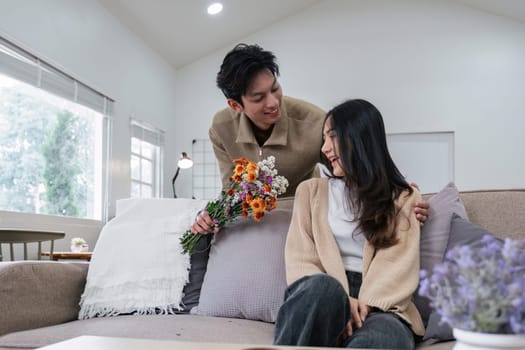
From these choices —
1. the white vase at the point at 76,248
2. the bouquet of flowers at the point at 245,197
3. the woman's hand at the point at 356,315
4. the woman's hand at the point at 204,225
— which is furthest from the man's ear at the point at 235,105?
the white vase at the point at 76,248

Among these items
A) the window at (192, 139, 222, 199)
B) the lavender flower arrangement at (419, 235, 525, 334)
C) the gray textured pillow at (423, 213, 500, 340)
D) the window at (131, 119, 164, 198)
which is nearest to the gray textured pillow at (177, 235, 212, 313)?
the gray textured pillow at (423, 213, 500, 340)

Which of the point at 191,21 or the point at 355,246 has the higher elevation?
the point at 191,21

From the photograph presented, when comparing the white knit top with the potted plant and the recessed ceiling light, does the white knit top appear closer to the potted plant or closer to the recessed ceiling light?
the potted plant

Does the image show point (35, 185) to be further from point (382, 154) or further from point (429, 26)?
point (429, 26)

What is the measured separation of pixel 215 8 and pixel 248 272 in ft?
13.8

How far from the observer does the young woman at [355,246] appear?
1134 mm

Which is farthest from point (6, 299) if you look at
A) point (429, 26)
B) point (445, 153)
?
point (429, 26)

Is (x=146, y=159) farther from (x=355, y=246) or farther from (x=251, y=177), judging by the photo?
(x=355, y=246)

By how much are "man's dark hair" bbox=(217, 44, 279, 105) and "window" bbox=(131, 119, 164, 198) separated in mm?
3192

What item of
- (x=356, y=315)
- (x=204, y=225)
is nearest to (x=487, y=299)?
(x=356, y=315)

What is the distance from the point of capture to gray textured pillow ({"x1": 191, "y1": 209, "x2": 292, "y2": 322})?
1594 mm

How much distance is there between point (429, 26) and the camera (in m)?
5.97

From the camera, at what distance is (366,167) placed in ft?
5.03

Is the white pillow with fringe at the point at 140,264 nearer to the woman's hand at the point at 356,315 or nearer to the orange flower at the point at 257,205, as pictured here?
the orange flower at the point at 257,205
